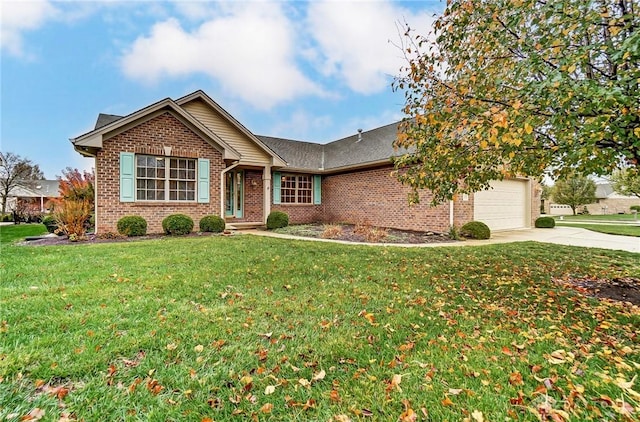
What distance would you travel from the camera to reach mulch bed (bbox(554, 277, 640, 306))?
4398mm

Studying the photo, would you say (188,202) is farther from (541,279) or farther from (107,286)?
(541,279)

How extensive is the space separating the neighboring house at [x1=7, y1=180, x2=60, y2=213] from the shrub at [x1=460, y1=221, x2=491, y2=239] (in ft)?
74.7

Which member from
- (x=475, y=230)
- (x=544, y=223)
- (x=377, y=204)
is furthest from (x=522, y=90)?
(x=544, y=223)

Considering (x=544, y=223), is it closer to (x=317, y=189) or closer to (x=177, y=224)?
(x=317, y=189)

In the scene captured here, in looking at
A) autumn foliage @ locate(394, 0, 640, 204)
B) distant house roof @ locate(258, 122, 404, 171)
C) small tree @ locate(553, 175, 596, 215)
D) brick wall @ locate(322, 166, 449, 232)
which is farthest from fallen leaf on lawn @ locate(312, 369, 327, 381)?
small tree @ locate(553, 175, 596, 215)

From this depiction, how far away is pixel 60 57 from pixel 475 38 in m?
16.0

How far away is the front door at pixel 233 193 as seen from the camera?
14781 mm

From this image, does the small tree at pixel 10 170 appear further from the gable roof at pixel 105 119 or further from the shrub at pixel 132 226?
the shrub at pixel 132 226

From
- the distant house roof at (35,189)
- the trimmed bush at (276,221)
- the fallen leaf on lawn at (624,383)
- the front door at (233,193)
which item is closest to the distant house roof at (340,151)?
the front door at (233,193)

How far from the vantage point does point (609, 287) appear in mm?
4852

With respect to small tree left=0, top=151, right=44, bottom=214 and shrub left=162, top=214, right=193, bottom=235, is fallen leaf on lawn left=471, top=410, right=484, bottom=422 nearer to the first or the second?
shrub left=162, top=214, right=193, bottom=235

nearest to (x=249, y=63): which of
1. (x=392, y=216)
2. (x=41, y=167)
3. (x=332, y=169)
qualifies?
(x=332, y=169)

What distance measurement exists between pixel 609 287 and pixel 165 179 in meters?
12.1

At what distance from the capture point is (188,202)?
448 inches
